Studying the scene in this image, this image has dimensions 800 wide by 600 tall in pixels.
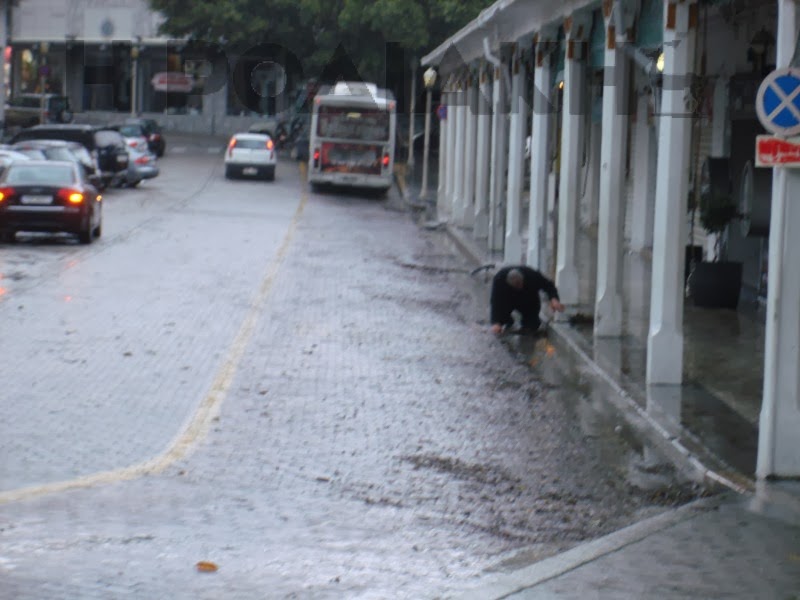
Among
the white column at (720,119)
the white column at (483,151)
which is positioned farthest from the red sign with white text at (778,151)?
the white column at (483,151)

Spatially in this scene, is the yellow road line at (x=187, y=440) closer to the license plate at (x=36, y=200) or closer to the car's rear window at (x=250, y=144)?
the license plate at (x=36, y=200)

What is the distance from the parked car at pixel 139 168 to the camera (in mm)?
43781

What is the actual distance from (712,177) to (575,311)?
11.0ft

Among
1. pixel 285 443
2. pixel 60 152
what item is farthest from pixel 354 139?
pixel 285 443

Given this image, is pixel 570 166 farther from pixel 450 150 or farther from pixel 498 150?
pixel 450 150

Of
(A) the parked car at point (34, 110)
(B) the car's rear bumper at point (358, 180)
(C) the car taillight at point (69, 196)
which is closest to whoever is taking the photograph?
(C) the car taillight at point (69, 196)

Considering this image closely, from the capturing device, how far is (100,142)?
42.8 m

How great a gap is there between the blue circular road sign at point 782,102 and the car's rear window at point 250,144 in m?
40.0

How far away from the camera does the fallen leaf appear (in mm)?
7539

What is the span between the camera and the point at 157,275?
2228cm

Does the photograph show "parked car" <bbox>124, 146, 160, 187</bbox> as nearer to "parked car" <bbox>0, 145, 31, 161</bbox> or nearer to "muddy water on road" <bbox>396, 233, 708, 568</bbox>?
"parked car" <bbox>0, 145, 31, 161</bbox>

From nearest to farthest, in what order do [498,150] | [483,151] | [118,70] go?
[498,150] → [483,151] → [118,70]

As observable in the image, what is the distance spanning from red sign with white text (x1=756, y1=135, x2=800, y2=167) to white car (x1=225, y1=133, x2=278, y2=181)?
39.5 meters

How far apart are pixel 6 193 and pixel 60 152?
11262 millimetres
